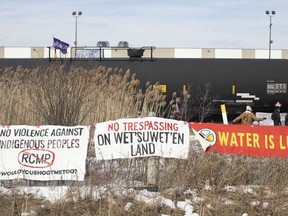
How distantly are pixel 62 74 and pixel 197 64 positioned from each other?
37.6 ft

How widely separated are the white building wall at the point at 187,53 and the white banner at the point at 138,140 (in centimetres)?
7114

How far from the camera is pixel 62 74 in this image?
8.46m

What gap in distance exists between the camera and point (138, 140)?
21.9ft

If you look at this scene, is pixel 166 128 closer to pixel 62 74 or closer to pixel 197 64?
pixel 62 74

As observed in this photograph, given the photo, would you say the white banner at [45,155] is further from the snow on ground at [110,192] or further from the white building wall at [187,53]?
the white building wall at [187,53]

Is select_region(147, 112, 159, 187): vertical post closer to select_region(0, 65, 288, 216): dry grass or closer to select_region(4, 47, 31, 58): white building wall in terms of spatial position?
select_region(0, 65, 288, 216): dry grass

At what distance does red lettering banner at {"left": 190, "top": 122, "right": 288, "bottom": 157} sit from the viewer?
6.89 m

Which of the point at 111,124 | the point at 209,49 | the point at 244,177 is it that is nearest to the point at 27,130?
the point at 111,124

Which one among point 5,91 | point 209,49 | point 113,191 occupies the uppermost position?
point 209,49

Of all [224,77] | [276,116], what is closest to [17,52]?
[224,77]

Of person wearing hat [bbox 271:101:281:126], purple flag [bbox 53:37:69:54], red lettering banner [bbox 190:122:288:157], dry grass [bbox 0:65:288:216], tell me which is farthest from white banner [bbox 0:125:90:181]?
person wearing hat [bbox 271:101:281:126]

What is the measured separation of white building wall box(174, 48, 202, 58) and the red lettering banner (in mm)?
70835

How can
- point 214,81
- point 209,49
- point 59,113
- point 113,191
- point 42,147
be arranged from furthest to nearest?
point 209,49, point 214,81, point 59,113, point 42,147, point 113,191

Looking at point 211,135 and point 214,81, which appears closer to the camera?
point 211,135
